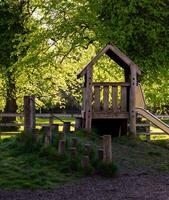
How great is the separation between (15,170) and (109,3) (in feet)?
37.5

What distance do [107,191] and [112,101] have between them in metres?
7.06

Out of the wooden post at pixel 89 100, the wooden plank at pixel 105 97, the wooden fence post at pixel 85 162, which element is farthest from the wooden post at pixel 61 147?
the wooden plank at pixel 105 97

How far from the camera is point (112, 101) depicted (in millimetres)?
16922

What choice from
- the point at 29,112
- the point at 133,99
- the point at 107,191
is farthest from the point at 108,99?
the point at 107,191

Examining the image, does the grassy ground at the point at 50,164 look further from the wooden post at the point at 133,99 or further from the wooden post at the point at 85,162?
the wooden post at the point at 133,99

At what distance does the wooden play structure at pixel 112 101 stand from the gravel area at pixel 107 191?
5.24m

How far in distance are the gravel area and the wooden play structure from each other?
5236 millimetres

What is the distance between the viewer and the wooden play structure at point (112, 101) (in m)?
16.8

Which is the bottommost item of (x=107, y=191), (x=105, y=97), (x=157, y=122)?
(x=107, y=191)

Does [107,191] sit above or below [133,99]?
below

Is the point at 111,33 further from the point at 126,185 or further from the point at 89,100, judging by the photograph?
the point at 126,185

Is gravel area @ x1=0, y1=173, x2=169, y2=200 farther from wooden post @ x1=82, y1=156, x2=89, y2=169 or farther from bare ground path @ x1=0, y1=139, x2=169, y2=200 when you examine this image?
wooden post @ x1=82, y1=156, x2=89, y2=169

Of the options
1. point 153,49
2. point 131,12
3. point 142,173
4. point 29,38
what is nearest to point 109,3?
point 131,12

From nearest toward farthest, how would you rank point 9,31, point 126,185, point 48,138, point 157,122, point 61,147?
point 126,185 → point 61,147 → point 48,138 → point 157,122 → point 9,31
